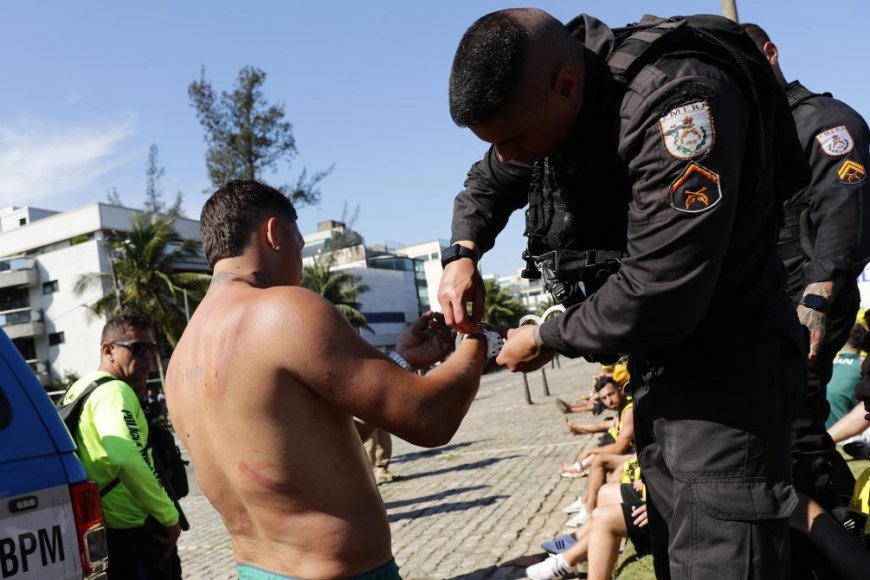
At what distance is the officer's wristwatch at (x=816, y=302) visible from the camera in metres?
3.05

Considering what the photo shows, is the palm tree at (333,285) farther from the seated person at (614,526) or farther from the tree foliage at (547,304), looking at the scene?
the seated person at (614,526)

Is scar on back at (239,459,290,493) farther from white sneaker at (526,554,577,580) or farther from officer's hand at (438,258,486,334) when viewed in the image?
white sneaker at (526,554,577,580)

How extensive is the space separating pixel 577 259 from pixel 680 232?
18.4 inches

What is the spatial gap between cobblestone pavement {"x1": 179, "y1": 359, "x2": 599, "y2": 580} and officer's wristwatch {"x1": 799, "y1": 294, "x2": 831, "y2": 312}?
3488 millimetres

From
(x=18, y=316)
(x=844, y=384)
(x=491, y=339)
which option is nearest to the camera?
(x=491, y=339)

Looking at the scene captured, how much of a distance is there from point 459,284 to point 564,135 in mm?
617

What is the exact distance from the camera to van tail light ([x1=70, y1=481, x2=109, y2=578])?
2.66 meters

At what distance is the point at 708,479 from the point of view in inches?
79.4

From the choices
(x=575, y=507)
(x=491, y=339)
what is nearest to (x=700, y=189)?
(x=491, y=339)

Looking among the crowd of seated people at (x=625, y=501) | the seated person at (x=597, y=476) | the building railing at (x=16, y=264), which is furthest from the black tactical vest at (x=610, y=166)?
the building railing at (x=16, y=264)

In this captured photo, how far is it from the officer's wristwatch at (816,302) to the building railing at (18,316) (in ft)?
168

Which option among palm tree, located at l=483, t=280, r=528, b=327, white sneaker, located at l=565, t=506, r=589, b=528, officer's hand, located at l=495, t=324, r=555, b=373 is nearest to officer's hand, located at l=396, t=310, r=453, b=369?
officer's hand, located at l=495, t=324, r=555, b=373

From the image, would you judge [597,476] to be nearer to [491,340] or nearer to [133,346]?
[133,346]

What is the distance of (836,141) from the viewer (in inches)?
129
